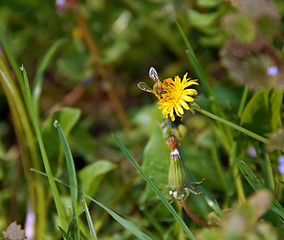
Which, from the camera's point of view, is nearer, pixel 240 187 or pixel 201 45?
pixel 240 187

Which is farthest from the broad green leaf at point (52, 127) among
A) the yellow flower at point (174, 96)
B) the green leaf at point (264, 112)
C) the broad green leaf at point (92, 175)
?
the green leaf at point (264, 112)

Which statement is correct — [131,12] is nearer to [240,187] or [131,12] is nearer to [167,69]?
[167,69]

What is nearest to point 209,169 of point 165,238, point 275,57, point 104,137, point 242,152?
point 242,152

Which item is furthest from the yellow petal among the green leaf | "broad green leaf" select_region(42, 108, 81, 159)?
"broad green leaf" select_region(42, 108, 81, 159)

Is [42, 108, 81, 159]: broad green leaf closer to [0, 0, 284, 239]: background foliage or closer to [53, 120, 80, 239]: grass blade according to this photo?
[0, 0, 284, 239]: background foliage

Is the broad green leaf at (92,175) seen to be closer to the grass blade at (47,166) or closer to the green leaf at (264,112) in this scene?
the grass blade at (47,166)

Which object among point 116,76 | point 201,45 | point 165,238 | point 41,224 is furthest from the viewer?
point 116,76

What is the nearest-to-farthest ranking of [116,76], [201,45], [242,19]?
[242,19], [201,45], [116,76]
